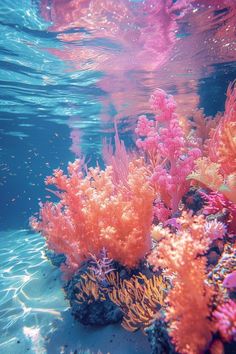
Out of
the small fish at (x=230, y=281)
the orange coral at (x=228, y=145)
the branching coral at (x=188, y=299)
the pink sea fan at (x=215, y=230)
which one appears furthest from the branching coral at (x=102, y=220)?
the small fish at (x=230, y=281)

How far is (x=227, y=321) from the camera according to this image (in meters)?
2.39

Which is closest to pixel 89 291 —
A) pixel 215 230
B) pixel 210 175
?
pixel 215 230

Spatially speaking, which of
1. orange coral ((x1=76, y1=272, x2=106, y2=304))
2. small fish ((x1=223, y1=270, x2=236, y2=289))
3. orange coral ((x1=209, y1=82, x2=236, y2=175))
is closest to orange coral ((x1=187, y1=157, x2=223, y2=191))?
orange coral ((x1=209, y1=82, x2=236, y2=175))

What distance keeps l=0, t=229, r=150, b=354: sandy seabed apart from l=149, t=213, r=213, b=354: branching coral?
58.2 inches

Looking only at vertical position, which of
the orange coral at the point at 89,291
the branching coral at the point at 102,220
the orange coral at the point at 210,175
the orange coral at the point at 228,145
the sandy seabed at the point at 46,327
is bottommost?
the sandy seabed at the point at 46,327

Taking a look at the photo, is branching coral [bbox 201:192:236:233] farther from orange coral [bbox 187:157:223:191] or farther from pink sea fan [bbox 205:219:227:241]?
pink sea fan [bbox 205:219:227:241]

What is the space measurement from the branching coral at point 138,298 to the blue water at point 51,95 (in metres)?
0.31

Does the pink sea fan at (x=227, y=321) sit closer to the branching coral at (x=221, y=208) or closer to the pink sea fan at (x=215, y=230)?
the pink sea fan at (x=215, y=230)

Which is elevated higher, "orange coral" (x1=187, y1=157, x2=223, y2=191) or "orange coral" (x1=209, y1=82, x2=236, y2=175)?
"orange coral" (x1=209, y1=82, x2=236, y2=175)

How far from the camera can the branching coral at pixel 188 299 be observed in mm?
2590

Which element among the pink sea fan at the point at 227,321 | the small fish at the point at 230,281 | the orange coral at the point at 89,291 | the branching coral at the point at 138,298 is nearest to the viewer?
the pink sea fan at the point at 227,321

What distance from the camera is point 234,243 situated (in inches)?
145

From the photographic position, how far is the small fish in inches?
110

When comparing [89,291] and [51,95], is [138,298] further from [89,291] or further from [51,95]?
[51,95]
